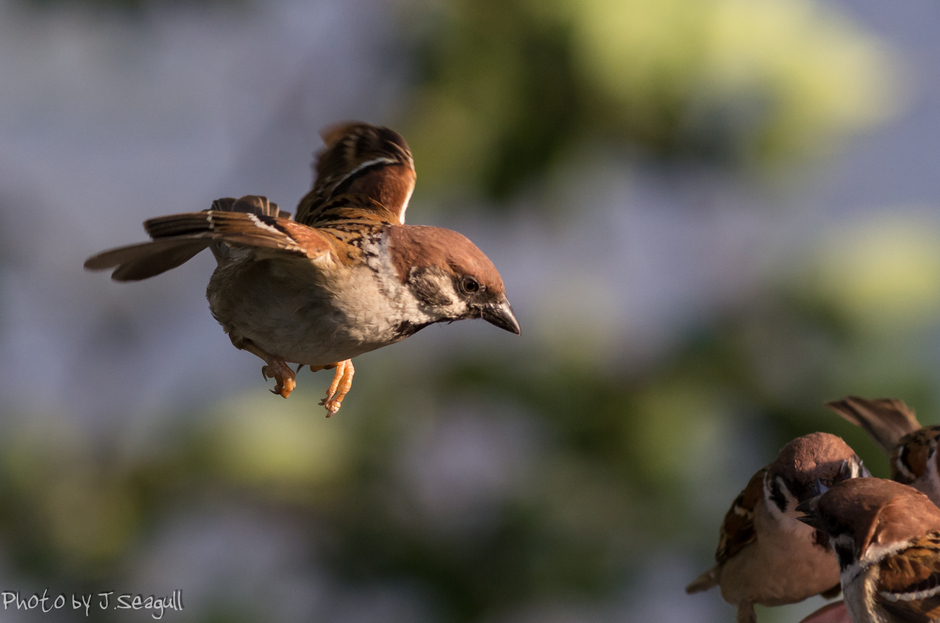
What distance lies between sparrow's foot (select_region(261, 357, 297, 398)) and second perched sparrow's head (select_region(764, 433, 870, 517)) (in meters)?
1.42

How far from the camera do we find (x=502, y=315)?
8.18 feet

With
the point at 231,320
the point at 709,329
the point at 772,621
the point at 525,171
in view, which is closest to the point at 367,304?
the point at 231,320

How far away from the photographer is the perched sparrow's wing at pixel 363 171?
316cm

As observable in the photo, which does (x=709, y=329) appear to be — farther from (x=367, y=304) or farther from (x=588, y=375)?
(x=367, y=304)

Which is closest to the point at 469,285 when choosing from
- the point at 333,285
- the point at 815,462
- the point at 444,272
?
the point at 444,272

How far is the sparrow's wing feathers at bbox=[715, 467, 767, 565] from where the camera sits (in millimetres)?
→ 2828

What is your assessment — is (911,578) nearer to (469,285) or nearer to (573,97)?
(469,285)

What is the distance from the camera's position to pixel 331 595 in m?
5.71

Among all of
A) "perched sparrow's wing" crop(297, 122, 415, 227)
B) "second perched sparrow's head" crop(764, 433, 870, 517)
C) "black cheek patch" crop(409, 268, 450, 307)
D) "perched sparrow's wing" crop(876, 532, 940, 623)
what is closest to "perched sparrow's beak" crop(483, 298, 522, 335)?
"black cheek patch" crop(409, 268, 450, 307)

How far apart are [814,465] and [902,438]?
885 mm

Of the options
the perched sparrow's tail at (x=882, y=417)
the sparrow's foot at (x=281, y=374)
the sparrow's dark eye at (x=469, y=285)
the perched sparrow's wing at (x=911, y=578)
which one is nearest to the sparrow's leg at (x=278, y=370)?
the sparrow's foot at (x=281, y=374)

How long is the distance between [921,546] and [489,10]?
4268mm

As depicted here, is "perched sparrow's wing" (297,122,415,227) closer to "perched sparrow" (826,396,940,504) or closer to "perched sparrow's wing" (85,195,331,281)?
"perched sparrow's wing" (85,195,331,281)

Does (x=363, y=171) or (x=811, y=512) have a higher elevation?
(x=363, y=171)
